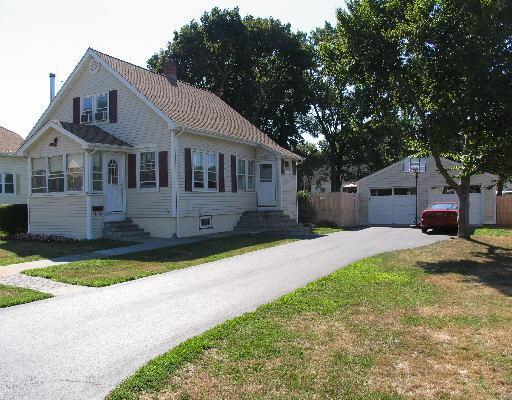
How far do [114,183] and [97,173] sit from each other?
0.99 metres

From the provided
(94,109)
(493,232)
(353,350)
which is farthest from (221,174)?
(353,350)

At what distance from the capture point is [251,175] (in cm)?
2458

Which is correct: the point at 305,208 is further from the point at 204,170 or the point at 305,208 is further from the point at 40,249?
the point at 40,249

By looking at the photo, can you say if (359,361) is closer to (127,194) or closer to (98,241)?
(98,241)

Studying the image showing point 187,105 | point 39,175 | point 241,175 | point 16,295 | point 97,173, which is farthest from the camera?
point 241,175

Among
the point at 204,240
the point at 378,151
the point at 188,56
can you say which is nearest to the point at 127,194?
the point at 204,240

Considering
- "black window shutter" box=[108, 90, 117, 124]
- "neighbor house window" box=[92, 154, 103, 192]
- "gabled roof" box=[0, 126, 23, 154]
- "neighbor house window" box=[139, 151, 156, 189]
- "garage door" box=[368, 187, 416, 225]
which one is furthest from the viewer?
"garage door" box=[368, 187, 416, 225]

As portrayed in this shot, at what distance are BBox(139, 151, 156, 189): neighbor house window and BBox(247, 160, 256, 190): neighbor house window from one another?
576 cm

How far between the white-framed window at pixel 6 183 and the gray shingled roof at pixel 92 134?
37.7 ft

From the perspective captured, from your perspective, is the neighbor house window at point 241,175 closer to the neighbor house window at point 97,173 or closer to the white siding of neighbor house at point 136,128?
the white siding of neighbor house at point 136,128

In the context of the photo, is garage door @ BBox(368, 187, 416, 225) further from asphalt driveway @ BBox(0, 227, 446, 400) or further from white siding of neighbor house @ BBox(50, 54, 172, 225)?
asphalt driveway @ BBox(0, 227, 446, 400)

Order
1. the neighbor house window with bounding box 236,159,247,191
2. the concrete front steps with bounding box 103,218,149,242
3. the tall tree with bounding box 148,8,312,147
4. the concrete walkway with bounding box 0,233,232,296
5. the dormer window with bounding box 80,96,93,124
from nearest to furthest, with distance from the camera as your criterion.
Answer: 1. the concrete walkway with bounding box 0,233,232,296
2. the concrete front steps with bounding box 103,218,149,242
3. the dormer window with bounding box 80,96,93,124
4. the neighbor house window with bounding box 236,159,247,191
5. the tall tree with bounding box 148,8,312,147

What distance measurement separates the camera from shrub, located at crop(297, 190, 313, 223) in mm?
29266

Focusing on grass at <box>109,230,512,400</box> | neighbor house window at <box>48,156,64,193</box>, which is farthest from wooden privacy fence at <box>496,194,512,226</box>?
neighbor house window at <box>48,156,64,193</box>
